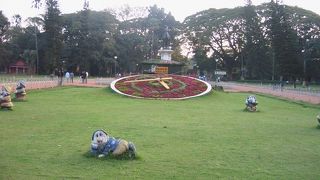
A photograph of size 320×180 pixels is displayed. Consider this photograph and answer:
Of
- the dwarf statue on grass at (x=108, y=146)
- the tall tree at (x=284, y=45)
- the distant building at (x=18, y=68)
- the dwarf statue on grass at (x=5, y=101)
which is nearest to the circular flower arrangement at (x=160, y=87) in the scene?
the dwarf statue on grass at (x=5, y=101)

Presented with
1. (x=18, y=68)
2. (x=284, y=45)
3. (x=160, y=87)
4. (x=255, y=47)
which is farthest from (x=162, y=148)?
(x=18, y=68)

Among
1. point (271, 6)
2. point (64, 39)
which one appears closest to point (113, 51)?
point (64, 39)

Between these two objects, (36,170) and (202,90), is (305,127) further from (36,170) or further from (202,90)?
(202,90)

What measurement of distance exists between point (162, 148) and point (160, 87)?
713 inches

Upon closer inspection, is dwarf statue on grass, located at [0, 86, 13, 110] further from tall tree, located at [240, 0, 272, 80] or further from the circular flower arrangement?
tall tree, located at [240, 0, 272, 80]

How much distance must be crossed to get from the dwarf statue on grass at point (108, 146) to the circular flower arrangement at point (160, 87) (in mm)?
16158

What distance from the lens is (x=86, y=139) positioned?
9344 mm

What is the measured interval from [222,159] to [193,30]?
64.6 metres

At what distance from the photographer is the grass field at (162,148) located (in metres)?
6.68

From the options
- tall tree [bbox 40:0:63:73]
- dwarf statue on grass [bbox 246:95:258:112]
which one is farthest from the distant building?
dwarf statue on grass [bbox 246:95:258:112]

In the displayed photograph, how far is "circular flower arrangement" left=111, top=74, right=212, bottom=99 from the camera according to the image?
24.7 m

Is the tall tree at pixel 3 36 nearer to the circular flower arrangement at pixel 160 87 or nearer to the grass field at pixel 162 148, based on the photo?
the circular flower arrangement at pixel 160 87

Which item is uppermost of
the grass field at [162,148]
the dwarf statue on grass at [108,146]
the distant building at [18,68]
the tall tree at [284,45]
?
the tall tree at [284,45]

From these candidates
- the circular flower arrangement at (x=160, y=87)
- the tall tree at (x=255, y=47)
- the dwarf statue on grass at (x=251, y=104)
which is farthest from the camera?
the tall tree at (x=255, y=47)
